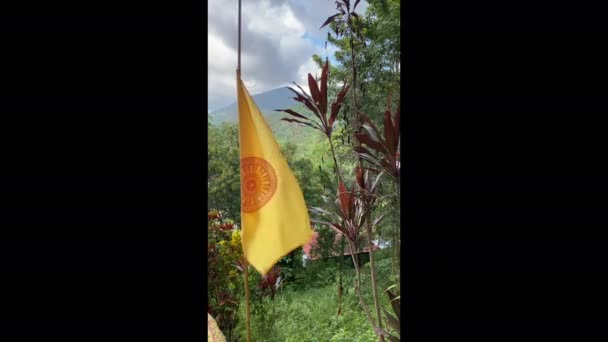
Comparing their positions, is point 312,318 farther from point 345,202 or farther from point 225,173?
point 225,173

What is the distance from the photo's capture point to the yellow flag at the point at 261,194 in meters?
1.30

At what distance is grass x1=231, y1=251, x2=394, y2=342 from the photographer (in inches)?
119

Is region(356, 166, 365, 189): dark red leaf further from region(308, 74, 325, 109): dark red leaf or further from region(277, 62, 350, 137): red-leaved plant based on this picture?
region(308, 74, 325, 109): dark red leaf

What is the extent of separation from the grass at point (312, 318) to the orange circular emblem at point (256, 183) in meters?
1.81

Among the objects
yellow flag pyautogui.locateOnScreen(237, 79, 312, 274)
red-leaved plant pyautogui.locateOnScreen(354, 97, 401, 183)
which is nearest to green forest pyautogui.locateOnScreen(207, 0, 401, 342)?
red-leaved plant pyautogui.locateOnScreen(354, 97, 401, 183)

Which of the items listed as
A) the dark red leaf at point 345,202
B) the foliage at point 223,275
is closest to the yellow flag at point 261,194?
the dark red leaf at point 345,202

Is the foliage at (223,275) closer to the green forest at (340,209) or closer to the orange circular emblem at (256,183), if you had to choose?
the green forest at (340,209)

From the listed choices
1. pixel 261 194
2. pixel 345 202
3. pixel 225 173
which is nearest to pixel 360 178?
pixel 345 202
